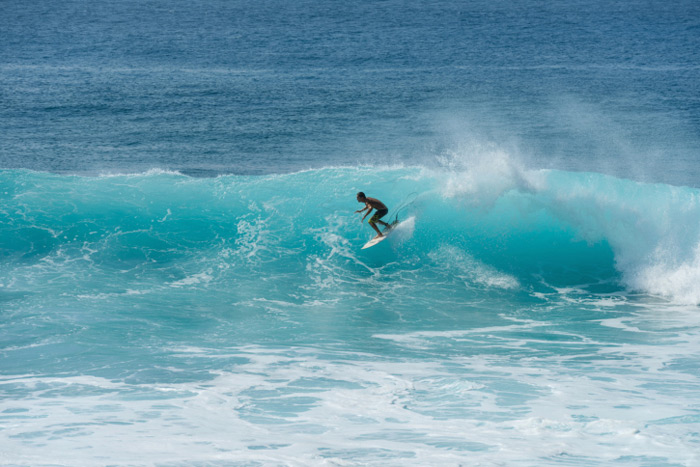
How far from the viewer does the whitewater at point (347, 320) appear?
25.1ft

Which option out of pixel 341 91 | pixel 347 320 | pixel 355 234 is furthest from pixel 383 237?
pixel 341 91

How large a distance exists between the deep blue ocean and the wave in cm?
7

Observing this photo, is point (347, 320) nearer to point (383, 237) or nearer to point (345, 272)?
point (345, 272)

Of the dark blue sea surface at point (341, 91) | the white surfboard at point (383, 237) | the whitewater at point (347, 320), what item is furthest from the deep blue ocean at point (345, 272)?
the white surfboard at point (383, 237)

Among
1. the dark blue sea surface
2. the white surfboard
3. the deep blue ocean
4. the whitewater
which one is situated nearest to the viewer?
the whitewater

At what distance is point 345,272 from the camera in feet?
51.5

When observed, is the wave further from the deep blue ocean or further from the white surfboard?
the white surfboard

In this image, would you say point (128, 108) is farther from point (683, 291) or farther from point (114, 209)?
point (683, 291)

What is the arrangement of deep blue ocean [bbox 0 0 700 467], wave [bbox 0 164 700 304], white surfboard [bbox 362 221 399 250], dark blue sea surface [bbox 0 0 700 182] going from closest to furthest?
deep blue ocean [bbox 0 0 700 467]
wave [bbox 0 164 700 304]
white surfboard [bbox 362 221 399 250]
dark blue sea surface [bbox 0 0 700 182]

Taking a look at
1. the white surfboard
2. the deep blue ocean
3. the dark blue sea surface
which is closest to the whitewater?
the deep blue ocean

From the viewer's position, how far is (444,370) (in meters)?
10.1

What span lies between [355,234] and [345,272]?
1847mm

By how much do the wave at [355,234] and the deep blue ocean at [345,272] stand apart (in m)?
0.07

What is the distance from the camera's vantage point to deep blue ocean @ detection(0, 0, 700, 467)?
7.88m
